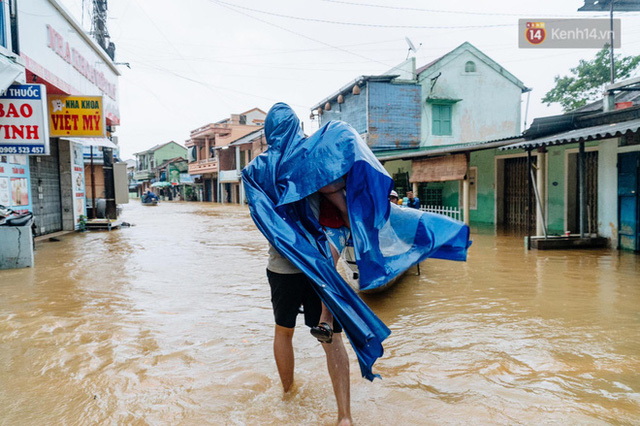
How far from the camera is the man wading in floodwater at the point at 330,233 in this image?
93.4 inches

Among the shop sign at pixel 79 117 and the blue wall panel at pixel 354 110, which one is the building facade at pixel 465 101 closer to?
the blue wall panel at pixel 354 110

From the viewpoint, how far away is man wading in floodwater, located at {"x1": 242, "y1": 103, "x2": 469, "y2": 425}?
2373 mm

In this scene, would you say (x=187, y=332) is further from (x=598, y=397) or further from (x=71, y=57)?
(x=71, y=57)

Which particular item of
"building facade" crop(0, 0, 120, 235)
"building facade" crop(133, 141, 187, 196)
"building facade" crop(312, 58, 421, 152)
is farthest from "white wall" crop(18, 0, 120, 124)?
"building facade" crop(133, 141, 187, 196)

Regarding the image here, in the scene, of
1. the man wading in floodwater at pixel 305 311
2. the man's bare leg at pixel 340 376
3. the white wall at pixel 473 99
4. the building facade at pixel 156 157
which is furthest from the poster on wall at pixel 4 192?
the building facade at pixel 156 157

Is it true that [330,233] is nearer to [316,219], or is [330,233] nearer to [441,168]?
[316,219]

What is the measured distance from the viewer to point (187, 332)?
4.34 metres

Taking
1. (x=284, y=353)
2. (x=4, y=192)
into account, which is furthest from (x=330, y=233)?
(x=4, y=192)

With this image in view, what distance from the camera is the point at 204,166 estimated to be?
46344 millimetres

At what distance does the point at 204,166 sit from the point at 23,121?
3955cm

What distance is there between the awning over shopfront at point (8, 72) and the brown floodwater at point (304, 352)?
306cm

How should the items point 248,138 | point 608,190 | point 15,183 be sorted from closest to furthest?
1. point 608,190
2. point 15,183
3. point 248,138

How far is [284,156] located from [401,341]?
2.28 m

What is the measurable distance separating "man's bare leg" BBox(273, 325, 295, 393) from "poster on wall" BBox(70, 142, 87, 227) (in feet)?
43.3
